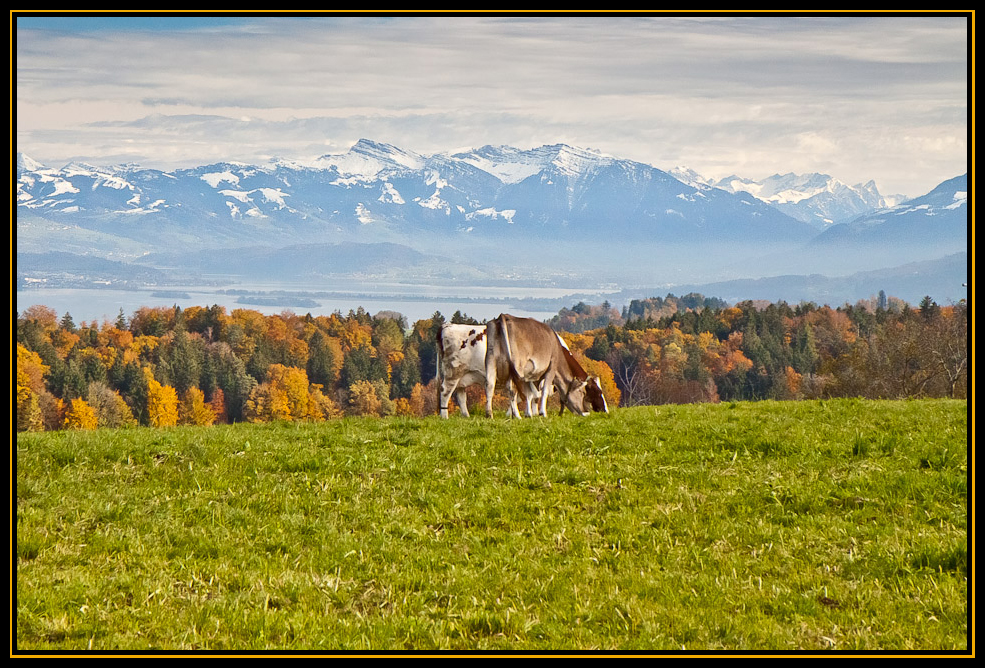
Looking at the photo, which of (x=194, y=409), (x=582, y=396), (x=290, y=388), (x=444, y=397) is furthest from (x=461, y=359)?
(x=290, y=388)

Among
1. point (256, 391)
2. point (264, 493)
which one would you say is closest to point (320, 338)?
point (256, 391)

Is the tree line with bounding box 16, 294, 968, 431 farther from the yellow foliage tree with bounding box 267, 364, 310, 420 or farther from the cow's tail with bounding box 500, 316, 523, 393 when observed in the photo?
the cow's tail with bounding box 500, 316, 523, 393

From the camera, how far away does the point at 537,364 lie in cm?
2203

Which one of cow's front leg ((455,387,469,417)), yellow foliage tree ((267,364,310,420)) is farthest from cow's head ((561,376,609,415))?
yellow foliage tree ((267,364,310,420))

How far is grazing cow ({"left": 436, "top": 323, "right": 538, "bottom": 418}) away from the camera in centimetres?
2180

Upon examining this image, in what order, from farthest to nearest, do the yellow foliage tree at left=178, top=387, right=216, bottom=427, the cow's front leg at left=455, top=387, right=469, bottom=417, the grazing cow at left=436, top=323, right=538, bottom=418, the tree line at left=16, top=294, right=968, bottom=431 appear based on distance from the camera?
1. the yellow foliage tree at left=178, top=387, right=216, bottom=427
2. the tree line at left=16, top=294, right=968, bottom=431
3. the grazing cow at left=436, top=323, right=538, bottom=418
4. the cow's front leg at left=455, top=387, right=469, bottom=417

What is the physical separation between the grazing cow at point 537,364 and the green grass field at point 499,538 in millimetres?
4681

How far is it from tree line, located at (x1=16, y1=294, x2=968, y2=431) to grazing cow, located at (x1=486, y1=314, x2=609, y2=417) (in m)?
88.3

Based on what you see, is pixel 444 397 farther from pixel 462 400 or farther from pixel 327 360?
pixel 327 360

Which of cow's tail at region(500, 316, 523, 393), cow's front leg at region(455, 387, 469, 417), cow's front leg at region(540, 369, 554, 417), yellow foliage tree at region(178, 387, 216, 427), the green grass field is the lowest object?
yellow foliage tree at region(178, 387, 216, 427)

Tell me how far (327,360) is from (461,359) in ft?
386

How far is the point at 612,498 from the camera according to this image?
42.0 ft

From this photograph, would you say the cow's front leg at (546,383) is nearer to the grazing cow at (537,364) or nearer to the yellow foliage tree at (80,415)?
the grazing cow at (537,364)
